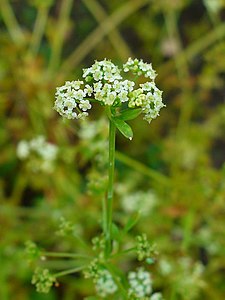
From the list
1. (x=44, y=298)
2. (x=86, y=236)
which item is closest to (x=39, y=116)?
(x=86, y=236)

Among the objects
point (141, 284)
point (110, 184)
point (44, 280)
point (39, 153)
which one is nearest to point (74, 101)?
point (110, 184)

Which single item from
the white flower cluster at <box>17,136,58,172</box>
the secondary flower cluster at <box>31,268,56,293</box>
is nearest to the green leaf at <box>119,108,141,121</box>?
the secondary flower cluster at <box>31,268,56,293</box>

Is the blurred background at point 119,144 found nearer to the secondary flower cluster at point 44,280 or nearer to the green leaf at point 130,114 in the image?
the secondary flower cluster at point 44,280

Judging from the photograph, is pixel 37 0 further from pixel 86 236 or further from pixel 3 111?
pixel 86 236

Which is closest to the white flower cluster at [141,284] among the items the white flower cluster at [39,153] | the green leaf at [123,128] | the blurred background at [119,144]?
the blurred background at [119,144]

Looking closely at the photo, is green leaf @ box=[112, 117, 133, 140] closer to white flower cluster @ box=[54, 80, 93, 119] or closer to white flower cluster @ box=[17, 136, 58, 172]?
white flower cluster @ box=[54, 80, 93, 119]
